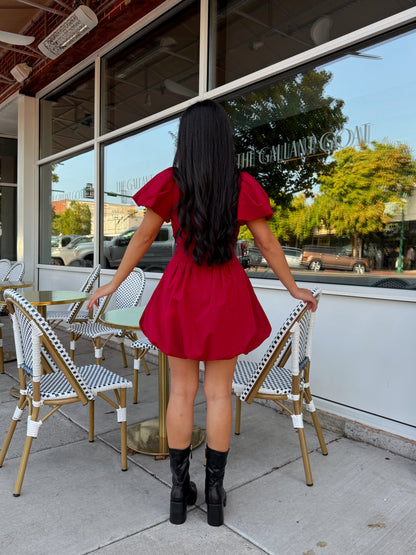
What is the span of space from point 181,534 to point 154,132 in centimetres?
386

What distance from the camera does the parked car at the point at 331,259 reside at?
9.09 feet

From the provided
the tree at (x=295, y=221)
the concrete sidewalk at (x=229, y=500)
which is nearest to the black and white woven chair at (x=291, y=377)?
the concrete sidewalk at (x=229, y=500)

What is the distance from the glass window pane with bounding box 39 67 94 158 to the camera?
218 inches

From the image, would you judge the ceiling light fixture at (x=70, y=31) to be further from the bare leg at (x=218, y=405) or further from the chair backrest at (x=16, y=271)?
the bare leg at (x=218, y=405)

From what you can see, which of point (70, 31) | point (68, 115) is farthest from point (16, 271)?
point (70, 31)

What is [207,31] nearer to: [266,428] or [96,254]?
[96,254]

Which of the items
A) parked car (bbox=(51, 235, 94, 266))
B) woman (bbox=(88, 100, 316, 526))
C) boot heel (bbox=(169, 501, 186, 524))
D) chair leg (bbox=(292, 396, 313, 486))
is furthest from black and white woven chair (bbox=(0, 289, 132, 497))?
parked car (bbox=(51, 235, 94, 266))

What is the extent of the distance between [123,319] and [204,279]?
3.46ft

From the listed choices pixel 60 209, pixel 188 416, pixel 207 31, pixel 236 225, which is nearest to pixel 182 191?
pixel 236 225

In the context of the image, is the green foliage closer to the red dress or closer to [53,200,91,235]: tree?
the red dress

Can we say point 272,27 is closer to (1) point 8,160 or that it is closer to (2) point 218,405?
(2) point 218,405

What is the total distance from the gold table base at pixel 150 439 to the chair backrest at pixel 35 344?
0.52 m

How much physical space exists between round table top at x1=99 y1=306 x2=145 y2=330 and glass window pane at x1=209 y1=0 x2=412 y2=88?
2139 millimetres

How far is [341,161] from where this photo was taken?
295 cm
